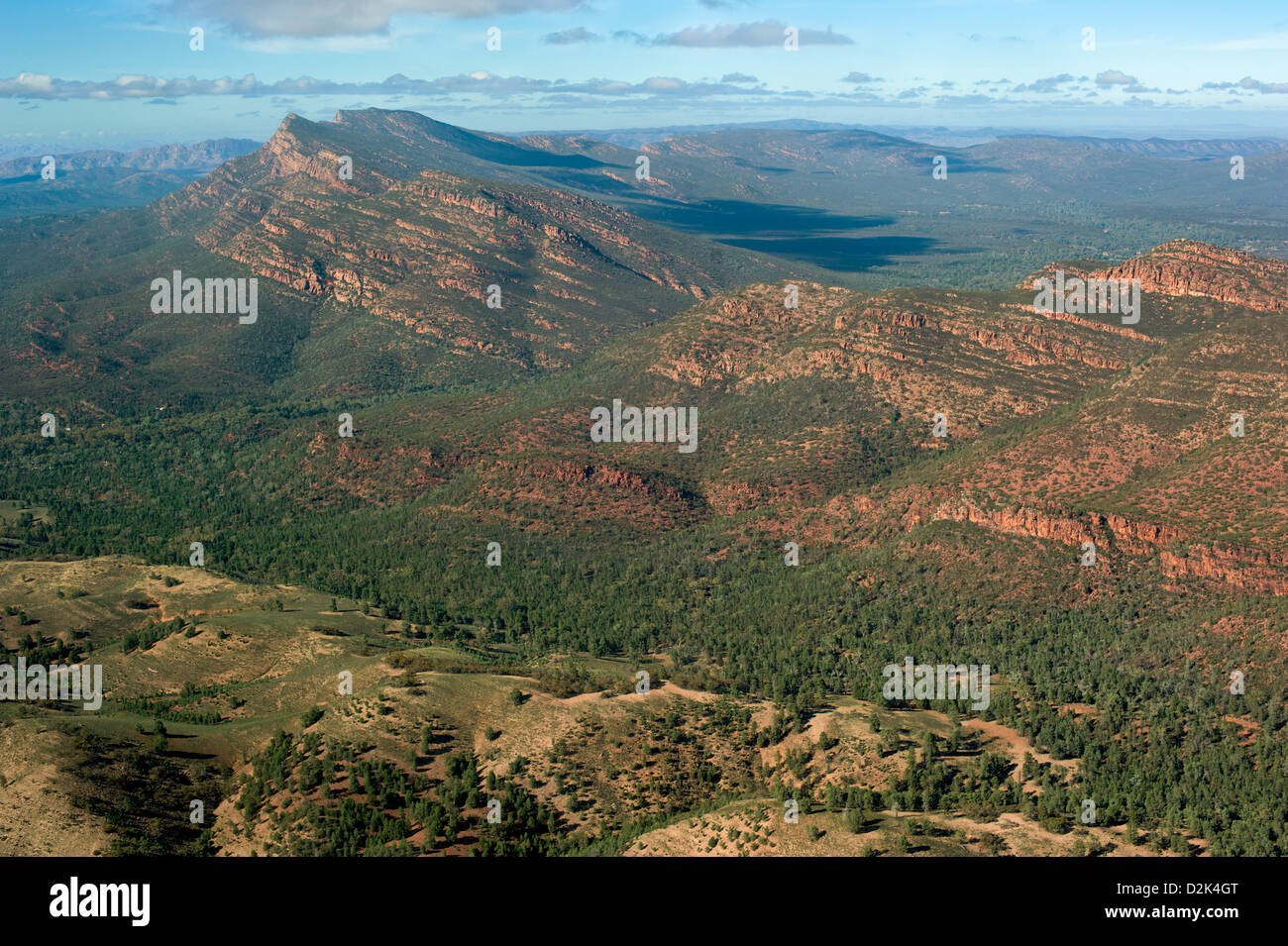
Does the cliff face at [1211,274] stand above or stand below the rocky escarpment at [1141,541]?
above

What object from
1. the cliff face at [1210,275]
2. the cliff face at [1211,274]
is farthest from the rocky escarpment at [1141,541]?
the cliff face at [1211,274]

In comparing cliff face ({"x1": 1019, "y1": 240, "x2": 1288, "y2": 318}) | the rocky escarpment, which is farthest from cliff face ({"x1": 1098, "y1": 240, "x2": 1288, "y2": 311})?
the rocky escarpment

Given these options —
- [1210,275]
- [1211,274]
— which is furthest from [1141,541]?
[1211,274]

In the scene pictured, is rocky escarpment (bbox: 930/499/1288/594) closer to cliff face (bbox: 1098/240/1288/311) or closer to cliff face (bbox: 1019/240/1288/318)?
cliff face (bbox: 1019/240/1288/318)

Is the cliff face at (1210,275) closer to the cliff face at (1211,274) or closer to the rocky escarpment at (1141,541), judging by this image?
the cliff face at (1211,274)

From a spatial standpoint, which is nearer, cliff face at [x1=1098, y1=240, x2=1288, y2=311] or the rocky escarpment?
the rocky escarpment

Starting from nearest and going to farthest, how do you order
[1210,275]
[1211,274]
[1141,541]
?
[1141,541]
[1210,275]
[1211,274]

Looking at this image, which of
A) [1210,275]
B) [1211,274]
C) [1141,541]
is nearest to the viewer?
[1141,541]

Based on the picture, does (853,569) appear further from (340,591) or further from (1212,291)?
(1212,291)

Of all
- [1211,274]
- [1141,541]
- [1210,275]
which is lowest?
[1141,541]

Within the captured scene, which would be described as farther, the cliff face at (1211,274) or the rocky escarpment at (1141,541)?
the cliff face at (1211,274)

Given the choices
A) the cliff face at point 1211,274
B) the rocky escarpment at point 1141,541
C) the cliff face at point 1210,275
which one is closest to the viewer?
the rocky escarpment at point 1141,541

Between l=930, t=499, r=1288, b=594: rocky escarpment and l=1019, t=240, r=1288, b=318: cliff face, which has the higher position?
l=1019, t=240, r=1288, b=318: cliff face

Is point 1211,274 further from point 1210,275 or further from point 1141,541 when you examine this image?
point 1141,541
